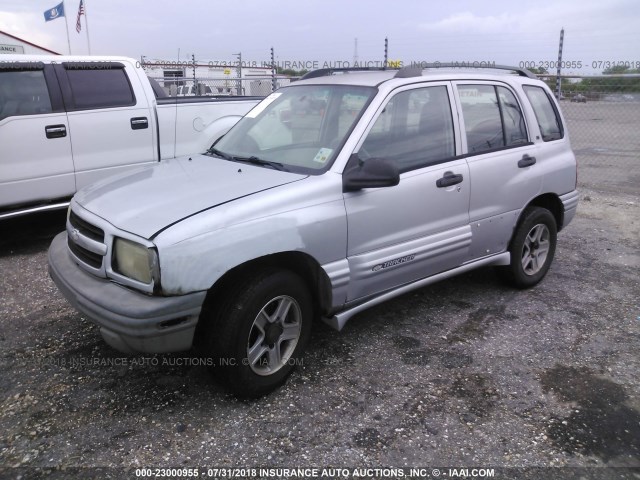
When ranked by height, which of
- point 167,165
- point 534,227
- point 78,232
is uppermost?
point 167,165

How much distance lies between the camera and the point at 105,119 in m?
6.02

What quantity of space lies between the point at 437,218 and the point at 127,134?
156 inches

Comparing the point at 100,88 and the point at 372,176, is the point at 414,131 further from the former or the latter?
the point at 100,88

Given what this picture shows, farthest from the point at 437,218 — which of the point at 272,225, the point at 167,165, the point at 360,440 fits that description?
the point at 167,165

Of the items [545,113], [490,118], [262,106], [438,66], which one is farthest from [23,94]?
[545,113]

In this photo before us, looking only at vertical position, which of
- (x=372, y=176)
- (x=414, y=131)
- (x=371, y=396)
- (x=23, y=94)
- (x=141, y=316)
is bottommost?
(x=371, y=396)

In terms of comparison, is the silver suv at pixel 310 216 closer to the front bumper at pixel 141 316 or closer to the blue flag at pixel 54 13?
the front bumper at pixel 141 316

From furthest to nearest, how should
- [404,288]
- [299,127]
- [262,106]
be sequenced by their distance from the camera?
[262,106] < [299,127] < [404,288]

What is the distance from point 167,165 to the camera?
3928 mm

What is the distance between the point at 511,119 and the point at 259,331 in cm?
281

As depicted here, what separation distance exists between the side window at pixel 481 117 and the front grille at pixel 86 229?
2.63 m

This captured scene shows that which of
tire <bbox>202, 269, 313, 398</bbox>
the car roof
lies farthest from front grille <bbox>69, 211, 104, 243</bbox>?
the car roof

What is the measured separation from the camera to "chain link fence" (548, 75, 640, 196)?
32.5 ft

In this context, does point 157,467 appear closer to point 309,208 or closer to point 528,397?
point 309,208
